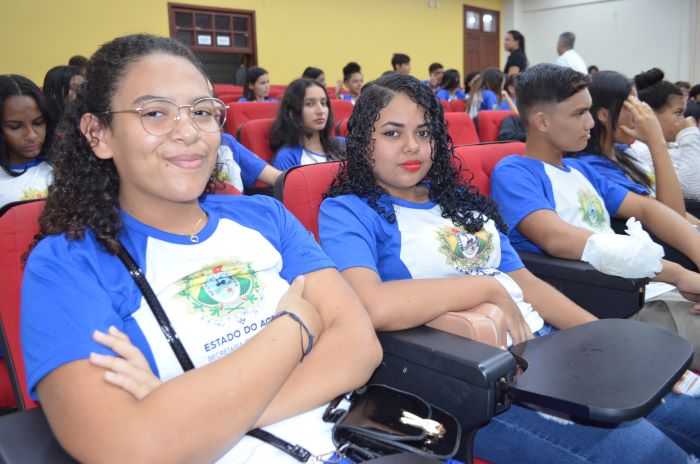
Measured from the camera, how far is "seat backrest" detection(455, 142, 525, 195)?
203cm

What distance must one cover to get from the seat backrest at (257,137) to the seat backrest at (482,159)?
1781mm

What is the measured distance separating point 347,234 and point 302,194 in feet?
0.91

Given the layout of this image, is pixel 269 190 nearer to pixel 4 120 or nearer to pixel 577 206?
pixel 4 120

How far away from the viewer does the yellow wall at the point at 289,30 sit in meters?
7.22

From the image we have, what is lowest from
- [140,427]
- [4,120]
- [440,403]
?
[440,403]

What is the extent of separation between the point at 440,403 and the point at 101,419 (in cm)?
58

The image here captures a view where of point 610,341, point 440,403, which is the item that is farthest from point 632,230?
point 440,403

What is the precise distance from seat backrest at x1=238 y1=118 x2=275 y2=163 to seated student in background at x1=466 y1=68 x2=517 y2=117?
10.4 ft

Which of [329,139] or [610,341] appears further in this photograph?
[329,139]

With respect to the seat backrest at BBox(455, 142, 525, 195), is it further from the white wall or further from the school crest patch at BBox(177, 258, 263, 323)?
the white wall

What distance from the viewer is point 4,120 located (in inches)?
84.3

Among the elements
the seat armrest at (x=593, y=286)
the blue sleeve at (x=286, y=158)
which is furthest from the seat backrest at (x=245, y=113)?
the seat armrest at (x=593, y=286)

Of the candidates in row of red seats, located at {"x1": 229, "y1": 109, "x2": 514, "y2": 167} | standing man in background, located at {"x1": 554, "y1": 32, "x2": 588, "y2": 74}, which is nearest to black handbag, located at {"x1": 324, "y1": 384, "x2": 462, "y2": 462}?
row of red seats, located at {"x1": 229, "y1": 109, "x2": 514, "y2": 167}

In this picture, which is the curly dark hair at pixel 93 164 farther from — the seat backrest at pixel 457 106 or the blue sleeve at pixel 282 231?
the seat backrest at pixel 457 106
